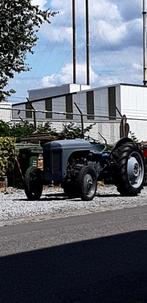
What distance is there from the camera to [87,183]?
1912cm

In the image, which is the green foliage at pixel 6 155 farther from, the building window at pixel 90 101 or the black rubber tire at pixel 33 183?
Result: the building window at pixel 90 101

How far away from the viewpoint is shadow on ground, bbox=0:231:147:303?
7598 millimetres

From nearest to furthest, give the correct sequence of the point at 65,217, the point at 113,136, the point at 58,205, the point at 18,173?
the point at 65,217, the point at 58,205, the point at 18,173, the point at 113,136

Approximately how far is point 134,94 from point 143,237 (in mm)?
38196

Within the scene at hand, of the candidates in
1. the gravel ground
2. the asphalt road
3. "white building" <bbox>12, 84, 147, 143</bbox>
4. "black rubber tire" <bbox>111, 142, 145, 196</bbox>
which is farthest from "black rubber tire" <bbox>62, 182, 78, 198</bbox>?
"white building" <bbox>12, 84, 147, 143</bbox>

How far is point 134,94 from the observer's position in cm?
4944

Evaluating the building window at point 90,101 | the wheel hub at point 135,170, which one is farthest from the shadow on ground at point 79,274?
the building window at point 90,101

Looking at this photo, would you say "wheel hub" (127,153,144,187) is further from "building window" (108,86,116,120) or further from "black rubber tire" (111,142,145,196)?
"building window" (108,86,116,120)

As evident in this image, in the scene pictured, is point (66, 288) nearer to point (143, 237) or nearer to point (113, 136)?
point (143, 237)

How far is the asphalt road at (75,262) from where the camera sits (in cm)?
770

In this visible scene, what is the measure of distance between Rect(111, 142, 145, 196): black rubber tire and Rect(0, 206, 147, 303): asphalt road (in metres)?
6.09

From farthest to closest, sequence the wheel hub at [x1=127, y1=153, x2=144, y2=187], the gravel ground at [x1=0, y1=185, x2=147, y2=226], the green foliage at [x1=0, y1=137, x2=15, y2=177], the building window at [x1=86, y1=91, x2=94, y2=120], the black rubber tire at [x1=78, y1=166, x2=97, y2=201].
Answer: the building window at [x1=86, y1=91, x2=94, y2=120], the green foliage at [x1=0, y1=137, x2=15, y2=177], the wheel hub at [x1=127, y1=153, x2=144, y2=187], the black rubber tire at [x1=78, y1=166, x2=97, y2=201], the gravel ground at [x1=0, y1=185, x2=147, y2=226]

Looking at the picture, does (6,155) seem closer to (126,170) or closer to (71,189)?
(71,189)

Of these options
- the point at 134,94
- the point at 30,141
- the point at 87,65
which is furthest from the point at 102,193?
the point at 87,65
